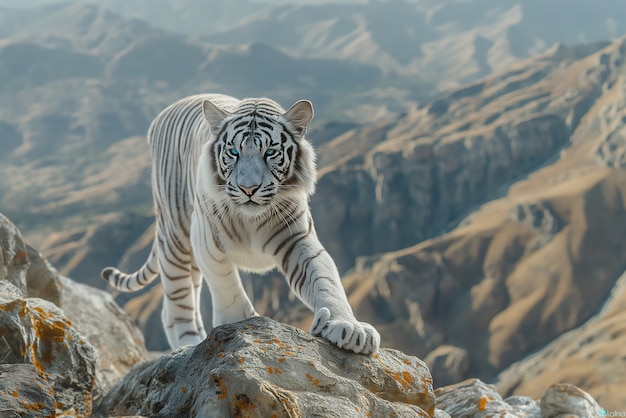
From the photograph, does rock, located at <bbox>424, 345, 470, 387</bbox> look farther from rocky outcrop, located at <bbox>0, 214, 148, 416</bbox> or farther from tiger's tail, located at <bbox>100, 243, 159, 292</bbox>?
rocky outcrop, located at <bbox>0, 214, 148, 416</bbox>

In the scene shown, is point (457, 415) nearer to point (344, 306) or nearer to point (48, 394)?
point (344, 306)

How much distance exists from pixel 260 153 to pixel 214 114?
83 cm

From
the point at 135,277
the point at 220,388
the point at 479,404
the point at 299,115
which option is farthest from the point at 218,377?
the point at 135,277

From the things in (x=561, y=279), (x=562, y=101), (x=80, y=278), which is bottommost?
(x=80, y=278)

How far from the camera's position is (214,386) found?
18.4 feet

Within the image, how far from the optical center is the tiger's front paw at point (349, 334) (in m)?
6.62

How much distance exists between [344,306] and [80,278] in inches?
7304

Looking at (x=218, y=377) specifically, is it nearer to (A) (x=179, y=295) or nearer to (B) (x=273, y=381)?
(B) (x=273, y=381)

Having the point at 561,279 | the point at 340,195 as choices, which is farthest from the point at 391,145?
the point at 561,279

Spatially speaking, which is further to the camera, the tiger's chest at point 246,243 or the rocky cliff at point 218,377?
the tiger's chest at point 246,243

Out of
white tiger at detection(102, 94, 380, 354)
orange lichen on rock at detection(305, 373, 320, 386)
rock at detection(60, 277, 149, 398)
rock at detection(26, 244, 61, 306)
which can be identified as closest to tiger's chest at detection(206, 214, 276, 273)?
white tiger at detection(102, 94, 380, 354)

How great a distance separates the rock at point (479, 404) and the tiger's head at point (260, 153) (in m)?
3.18

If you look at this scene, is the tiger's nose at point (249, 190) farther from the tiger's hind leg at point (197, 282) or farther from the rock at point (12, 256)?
the tiger's hind leg at point (197, 282)

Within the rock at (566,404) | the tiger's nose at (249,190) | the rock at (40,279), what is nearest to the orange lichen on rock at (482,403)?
the rock at (566,404)
